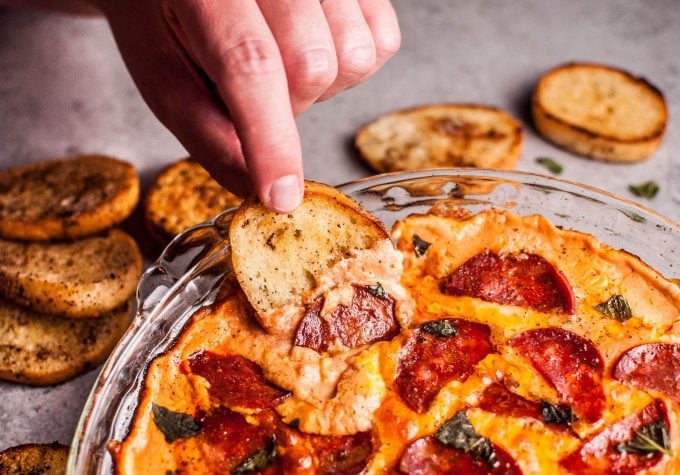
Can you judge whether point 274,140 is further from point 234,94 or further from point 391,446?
point 391,446

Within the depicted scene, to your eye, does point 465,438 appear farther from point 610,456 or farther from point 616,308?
point 616,308

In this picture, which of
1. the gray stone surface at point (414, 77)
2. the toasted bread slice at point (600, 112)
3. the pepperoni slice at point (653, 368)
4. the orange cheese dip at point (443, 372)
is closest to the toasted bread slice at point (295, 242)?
the orange cheese dip at point (443, 372)

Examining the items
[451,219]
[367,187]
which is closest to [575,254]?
[451,219]

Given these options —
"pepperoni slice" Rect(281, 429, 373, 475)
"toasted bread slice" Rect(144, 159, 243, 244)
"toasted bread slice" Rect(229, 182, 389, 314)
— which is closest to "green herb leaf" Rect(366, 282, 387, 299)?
"toasted bread slice" Rect(229, 182, 389, 314)

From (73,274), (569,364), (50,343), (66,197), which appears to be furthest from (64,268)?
(569,364)

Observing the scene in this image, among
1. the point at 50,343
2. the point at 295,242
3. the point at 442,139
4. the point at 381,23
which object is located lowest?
the point at 50,343

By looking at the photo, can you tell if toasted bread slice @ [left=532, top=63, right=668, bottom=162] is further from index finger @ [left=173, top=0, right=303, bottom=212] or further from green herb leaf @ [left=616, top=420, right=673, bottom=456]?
index finger @ [left=173, top=0, right=303, bottom=212]
